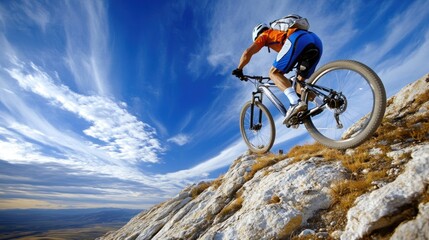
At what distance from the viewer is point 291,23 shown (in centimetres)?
647

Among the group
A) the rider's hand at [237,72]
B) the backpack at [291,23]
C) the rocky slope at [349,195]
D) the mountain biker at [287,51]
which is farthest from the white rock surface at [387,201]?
the rider's hand at [237,72]

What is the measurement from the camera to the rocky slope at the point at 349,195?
13.8 feet

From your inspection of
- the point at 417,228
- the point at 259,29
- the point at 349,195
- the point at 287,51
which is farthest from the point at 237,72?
the point at 417,228

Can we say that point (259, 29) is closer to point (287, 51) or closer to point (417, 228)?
point (287, 51)

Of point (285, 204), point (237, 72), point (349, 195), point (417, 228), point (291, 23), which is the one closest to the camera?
point (417, 228)

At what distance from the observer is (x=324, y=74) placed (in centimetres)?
644

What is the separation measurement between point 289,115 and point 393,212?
3.10m

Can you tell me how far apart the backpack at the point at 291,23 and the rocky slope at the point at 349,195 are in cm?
384

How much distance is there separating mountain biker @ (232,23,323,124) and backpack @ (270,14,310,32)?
4.3 inches

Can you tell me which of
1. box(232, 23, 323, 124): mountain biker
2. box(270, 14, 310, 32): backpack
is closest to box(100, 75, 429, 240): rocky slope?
box(232, 23, 323, 124): mountain biker

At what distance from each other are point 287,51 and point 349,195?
377 centimetres

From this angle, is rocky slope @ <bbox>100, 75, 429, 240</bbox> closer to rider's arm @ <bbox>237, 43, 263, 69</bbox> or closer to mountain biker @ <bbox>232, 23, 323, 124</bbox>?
mountain biker @ <bbox>232, 23, 323, 124</bbox>

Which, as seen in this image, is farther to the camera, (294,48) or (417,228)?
(294,48)

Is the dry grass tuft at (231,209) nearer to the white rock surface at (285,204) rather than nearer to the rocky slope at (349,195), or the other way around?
the rocky slope at (349,195)
